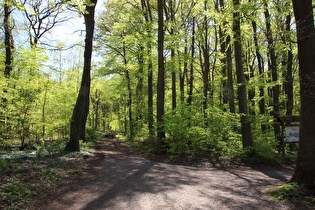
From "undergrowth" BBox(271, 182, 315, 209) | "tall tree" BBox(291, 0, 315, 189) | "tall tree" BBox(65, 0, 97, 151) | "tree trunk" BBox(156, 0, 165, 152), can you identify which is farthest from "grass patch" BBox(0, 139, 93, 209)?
"tall tree" BBox(291, 0, 315, 189)

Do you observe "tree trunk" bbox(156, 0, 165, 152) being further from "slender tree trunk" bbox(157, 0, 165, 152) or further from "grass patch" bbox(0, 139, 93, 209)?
"grass patch" bbox(0, 139, 93, 209)

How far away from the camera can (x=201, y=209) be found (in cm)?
396

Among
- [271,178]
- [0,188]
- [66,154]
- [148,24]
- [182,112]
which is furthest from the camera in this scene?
[148,24]

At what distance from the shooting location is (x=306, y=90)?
15.0 feet

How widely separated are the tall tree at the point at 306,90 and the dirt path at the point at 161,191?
1112 mm

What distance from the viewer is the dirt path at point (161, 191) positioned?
4.23m

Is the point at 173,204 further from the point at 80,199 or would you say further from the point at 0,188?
the point at 0,188

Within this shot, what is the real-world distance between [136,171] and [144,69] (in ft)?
37.1

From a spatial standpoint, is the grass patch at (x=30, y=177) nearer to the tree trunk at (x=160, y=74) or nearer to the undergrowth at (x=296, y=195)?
the tree trunk at (x=160, y=74)

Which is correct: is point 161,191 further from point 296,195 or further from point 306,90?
point 306,90

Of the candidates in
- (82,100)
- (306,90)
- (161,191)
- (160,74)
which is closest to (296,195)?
(306,90)

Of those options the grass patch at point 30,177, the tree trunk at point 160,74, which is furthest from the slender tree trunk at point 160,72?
the grass patch at point 30,177

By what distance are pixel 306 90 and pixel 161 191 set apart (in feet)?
13.9

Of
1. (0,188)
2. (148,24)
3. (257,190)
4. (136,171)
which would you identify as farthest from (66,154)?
(148,24)
